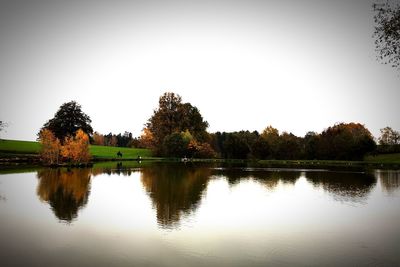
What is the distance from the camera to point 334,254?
12.2 m

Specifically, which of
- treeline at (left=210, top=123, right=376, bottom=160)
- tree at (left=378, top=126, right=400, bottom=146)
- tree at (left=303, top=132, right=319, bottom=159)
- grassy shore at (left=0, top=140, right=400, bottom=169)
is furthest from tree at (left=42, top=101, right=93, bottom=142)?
tree at (left=378, top=126, right=400, bottom=146)

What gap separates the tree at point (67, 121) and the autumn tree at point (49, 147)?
64.5 ft

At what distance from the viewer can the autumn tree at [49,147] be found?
63.2 m

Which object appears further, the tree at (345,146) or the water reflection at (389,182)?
the tree at (345,146)

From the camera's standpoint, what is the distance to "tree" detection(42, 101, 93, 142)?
3334 inches

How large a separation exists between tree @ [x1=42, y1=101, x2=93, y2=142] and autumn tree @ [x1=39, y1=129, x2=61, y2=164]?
773 inches

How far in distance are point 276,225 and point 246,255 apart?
18.1ft

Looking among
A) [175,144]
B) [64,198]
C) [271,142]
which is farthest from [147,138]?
[64,198]

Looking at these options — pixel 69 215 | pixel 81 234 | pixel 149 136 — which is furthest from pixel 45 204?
pixel 149 136

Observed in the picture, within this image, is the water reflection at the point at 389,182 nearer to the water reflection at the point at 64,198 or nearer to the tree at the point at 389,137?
the water reflection at the point at 64,198

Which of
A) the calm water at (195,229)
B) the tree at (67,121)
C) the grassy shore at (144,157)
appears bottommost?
the calm water at (195,229)

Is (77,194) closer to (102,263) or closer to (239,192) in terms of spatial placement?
(239,192)

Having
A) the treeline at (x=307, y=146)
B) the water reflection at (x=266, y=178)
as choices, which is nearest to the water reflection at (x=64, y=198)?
the water reflection at (x=266, y=178)

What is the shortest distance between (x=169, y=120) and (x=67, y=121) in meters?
31.5
